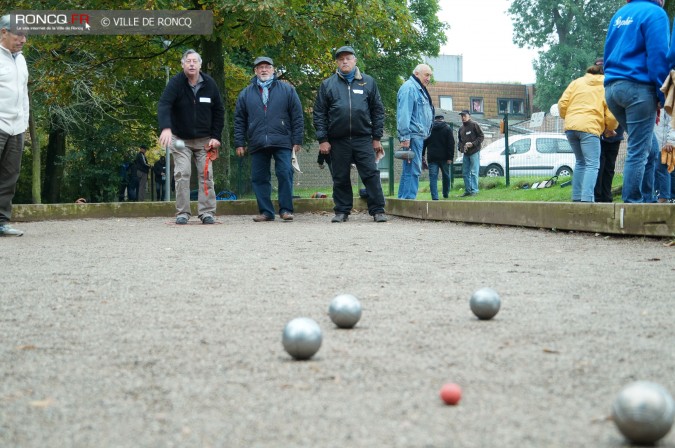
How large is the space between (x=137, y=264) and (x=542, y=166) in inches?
567

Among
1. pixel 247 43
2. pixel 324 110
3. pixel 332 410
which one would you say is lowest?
pixel 332 410

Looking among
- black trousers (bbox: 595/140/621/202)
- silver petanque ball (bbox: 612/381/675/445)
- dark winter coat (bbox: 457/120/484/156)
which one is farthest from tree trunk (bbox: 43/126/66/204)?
silver petanque ball (bbox: 612/381/675/445)

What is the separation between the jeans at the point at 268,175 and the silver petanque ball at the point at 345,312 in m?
8.54

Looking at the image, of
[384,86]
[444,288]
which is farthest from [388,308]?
[384,86]

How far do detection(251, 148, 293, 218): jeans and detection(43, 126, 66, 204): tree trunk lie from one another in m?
19.7

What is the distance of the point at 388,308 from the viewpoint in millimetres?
4902

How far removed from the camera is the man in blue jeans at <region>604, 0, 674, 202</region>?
8281 mm

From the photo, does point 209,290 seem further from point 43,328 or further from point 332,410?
point 332,410

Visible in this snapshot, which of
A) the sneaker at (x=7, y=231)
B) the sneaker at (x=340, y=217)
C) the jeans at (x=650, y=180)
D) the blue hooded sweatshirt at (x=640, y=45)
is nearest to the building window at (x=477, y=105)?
the sneaker at (x=340, y=217)

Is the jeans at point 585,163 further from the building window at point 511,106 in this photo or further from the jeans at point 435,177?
the building window at point 511,106

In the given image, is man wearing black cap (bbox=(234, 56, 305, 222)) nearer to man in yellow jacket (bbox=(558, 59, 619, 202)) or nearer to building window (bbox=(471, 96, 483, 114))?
man in yellow jacket (bbox=(558, 59, 619, 202))

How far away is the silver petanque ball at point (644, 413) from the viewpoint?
238 centimetres

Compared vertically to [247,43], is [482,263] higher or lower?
lower

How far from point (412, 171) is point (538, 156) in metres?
8.05
